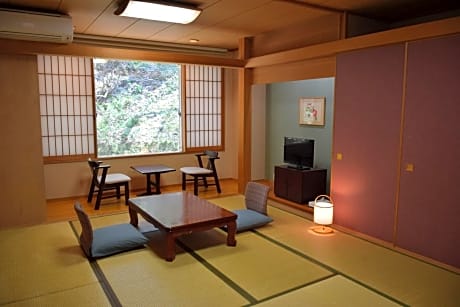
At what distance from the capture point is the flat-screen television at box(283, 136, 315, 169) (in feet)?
17.5

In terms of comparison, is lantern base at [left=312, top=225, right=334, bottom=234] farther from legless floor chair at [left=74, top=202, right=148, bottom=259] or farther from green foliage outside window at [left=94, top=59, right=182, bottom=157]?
green foliage outside window at [left=94, top=59, right=182, bottom=157]

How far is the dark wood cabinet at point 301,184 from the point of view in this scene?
5.15 meters

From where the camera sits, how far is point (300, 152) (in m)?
5.46

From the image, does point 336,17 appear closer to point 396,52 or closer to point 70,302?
point 396,52

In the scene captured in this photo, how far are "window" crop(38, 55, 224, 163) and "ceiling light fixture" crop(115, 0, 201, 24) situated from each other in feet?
7.03

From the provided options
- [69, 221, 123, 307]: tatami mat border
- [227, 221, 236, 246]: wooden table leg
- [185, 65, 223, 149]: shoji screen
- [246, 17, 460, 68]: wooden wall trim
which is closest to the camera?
[69, 221, 123, 307]: tatami mat border

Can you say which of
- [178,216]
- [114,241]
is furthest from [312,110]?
[114,241]

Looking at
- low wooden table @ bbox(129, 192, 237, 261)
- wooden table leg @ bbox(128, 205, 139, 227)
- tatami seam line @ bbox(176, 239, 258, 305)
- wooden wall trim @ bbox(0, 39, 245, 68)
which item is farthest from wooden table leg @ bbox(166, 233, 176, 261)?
wooden wall trim @ bbox(0, 39, 245, 68)

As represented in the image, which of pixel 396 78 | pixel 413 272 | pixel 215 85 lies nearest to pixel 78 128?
pixel 215 85

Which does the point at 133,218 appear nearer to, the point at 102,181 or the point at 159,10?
the point at 102,181

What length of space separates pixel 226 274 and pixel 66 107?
3983mm

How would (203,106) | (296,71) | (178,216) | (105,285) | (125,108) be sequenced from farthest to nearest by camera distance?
(203,106) < (125,108) < (296,71) < (178,216) < (105,285)

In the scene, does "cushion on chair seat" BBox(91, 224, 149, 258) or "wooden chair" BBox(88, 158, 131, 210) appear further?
"wooden chair" BBox(88, 158, 131, 210)

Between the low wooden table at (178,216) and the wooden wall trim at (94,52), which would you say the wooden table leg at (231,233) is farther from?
the wooden wall trim at (94,52)
